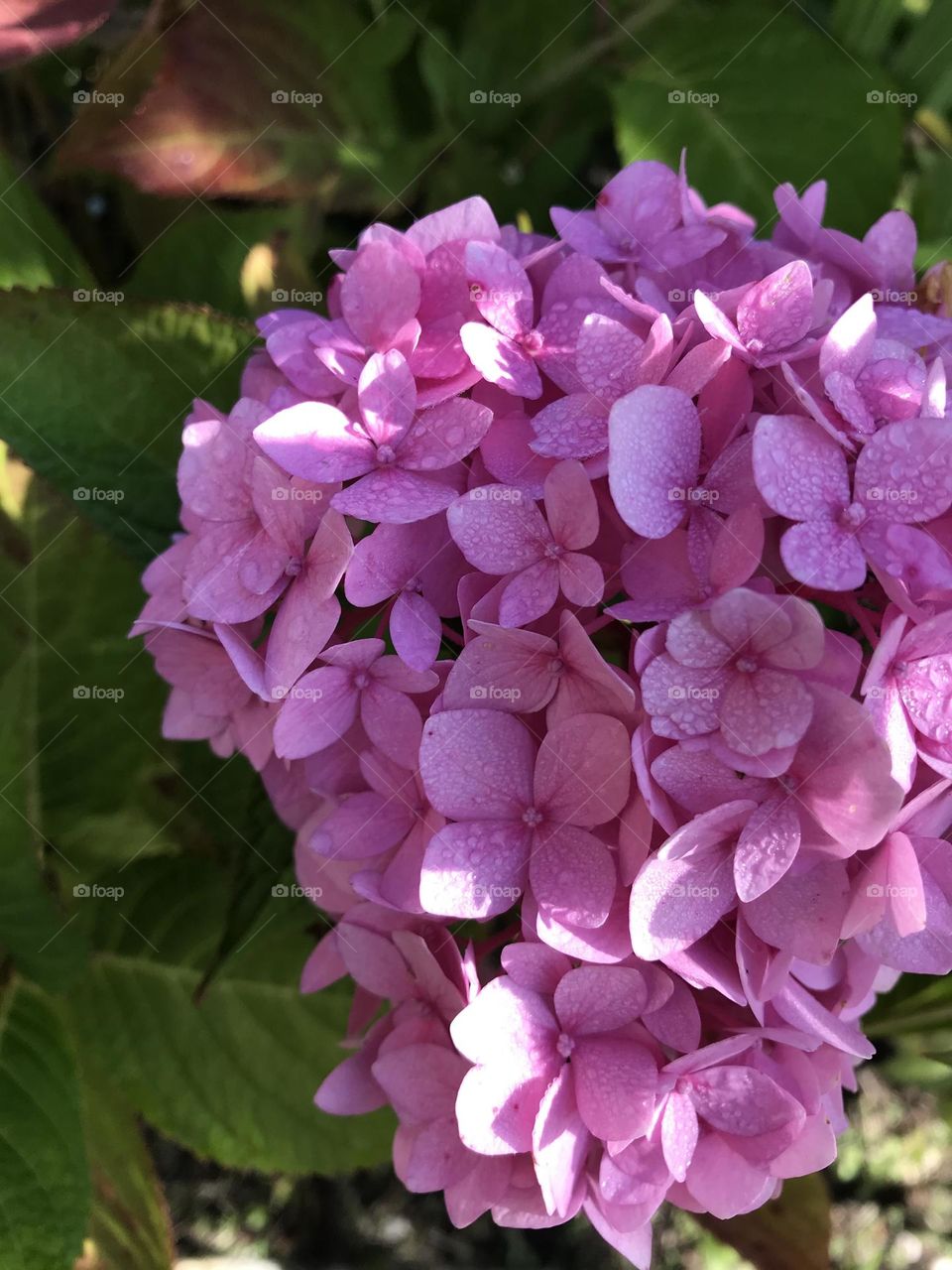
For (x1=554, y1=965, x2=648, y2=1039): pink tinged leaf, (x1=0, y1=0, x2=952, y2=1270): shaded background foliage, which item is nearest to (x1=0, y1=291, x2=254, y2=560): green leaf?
(x1=0, y1=0, x2=952, y2=1270): shaded background foliage

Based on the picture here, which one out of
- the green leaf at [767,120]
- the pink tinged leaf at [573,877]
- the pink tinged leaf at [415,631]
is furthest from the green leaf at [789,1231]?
the green leaf at [767,120]

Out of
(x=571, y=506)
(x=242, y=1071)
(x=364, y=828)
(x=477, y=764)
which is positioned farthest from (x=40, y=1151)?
(x=571, y=506)

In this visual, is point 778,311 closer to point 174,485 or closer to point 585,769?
point 585,769

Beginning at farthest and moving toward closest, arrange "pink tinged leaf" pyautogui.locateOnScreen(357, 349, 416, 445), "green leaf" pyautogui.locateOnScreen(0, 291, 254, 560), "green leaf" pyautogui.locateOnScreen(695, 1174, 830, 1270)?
"green leaf" pyautogui.locateOnScreen(695, 1174, 830, 1270)
"green leaf" pyautogui.locateOnScreen(0, 291, 254, 560)
"pink tinged leaf" pyautogui.locateOnScreen(357, 349, 416, 445)

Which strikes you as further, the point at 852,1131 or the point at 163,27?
the point at 852,1131

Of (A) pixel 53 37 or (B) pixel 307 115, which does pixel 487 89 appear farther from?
(A) pixel 53 37

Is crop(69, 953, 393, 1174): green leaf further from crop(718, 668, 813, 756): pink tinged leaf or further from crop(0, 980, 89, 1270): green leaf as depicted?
crop(718, 668, 813, 756): pink tinged leaf

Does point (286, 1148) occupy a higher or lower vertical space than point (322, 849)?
lower

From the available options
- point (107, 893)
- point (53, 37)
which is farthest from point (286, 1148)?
point (53, 37)
